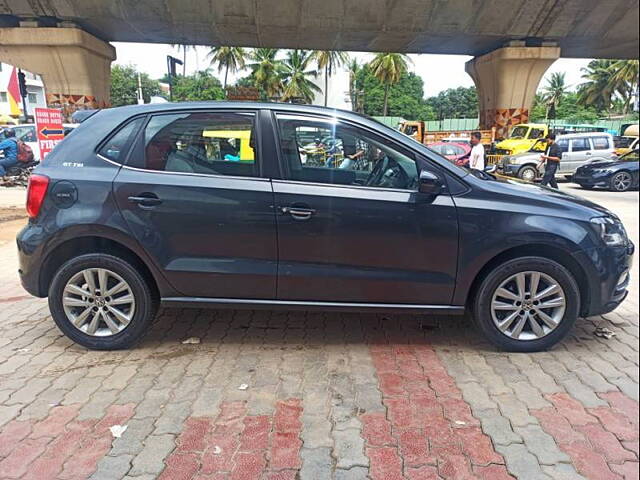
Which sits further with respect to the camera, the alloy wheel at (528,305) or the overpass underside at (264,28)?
the overpass underside at (264,28)

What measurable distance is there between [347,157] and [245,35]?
1505 centimetres

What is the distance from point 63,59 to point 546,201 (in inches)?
733

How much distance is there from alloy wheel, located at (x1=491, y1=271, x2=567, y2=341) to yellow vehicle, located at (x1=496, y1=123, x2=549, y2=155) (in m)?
15.6

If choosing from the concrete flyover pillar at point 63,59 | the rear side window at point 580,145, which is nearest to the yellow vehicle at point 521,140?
the rear side window at point 580,145

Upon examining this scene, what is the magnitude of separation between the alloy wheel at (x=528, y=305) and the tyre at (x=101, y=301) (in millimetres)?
2549

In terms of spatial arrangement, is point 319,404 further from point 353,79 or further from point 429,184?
point 353,79

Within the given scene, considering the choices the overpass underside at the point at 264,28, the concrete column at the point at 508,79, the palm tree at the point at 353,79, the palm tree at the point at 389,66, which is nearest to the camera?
the overpass underside at the point at 264,28

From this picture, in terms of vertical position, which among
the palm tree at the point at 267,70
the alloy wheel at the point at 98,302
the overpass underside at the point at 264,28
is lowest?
the alloy wheel at the point at 98,302

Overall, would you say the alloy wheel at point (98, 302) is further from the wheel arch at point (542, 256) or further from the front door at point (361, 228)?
the wheel arch at point (542, 256)

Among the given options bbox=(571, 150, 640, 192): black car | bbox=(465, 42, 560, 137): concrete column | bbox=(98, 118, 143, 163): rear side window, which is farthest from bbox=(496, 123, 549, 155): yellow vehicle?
bbox=(98, 118, 143, 163): rear side window

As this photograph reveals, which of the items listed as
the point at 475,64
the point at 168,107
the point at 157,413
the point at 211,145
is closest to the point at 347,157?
the point at 211,145

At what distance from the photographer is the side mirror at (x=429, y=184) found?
3020 mm

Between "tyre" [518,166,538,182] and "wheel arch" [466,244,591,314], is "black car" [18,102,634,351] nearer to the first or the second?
"wheel arch" [466,244,591,314]

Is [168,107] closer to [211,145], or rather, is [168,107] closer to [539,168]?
[211,145]
